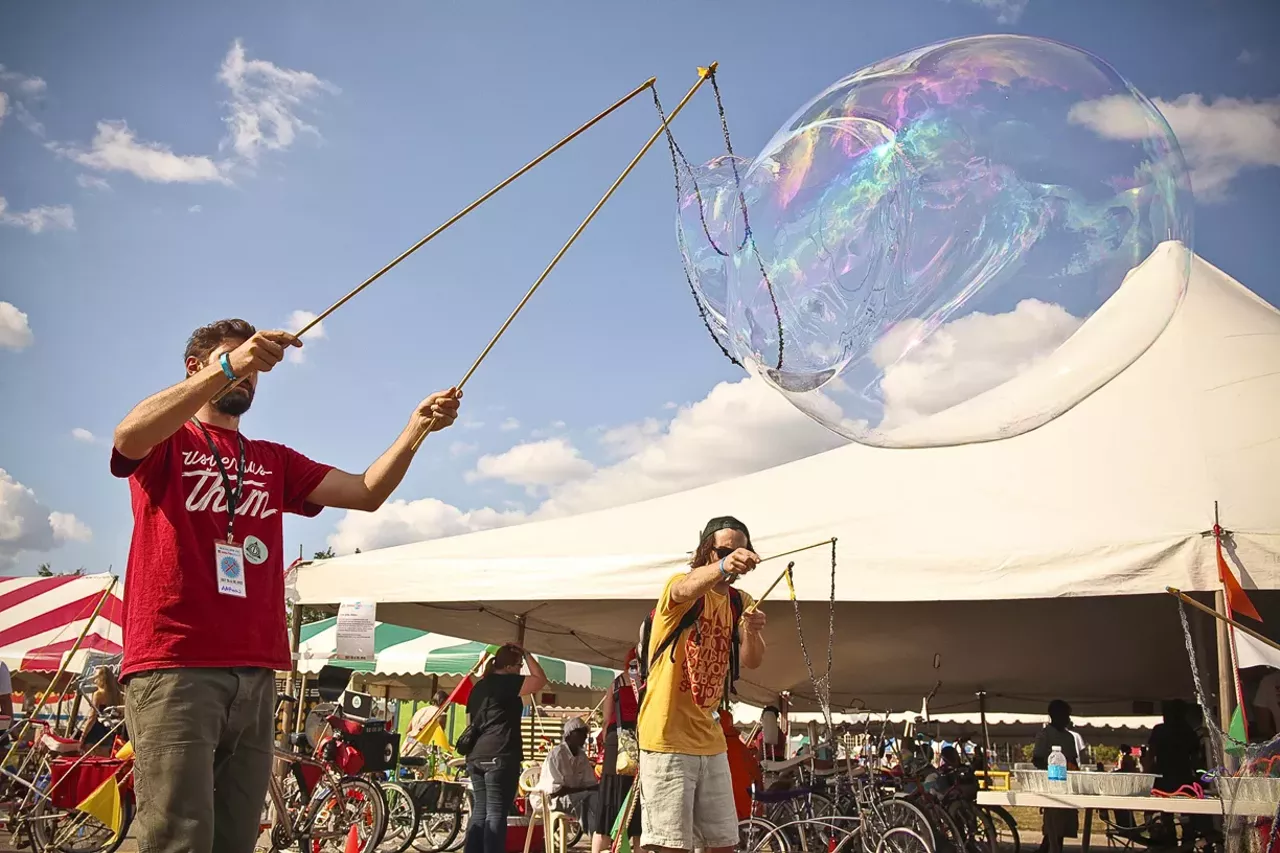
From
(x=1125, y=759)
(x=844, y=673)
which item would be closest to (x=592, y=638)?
(x=844, y=673)

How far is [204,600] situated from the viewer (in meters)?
2.35

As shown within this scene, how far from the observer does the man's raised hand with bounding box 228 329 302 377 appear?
2230 millimetres

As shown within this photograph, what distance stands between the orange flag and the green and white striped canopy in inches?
420

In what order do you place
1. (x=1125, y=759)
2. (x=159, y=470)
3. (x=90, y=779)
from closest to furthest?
1. (x=159, y=470)
2. (x=90, y=779)
3. (x=1125, y=759)

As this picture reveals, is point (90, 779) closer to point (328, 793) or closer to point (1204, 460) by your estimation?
point (328, 793)

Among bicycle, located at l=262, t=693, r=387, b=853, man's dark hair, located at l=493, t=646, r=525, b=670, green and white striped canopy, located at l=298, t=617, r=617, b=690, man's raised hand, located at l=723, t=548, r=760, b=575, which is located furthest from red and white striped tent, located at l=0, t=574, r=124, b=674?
man's raised hand, located at l=723, t=548, r=760, b=575

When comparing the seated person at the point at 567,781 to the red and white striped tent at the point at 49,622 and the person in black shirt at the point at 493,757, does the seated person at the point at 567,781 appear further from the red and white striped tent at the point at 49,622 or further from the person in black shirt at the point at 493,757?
the red and white striped tent at the point at 49,622

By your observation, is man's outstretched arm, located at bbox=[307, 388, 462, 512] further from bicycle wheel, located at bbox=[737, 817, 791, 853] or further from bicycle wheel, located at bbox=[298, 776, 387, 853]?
bicycle wheel, located at bbox=[298, 776, 387, 853]

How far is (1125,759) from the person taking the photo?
17250mm

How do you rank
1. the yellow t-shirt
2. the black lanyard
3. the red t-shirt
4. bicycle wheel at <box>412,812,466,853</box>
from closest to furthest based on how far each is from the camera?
the red t-shirt → the black lanyard → the yellow t-shirt → bicycle wheel at <box>412,812,466,853</box>

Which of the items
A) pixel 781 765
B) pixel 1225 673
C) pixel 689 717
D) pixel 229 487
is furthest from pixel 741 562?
pixel 781 765

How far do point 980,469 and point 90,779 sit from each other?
20.9 ft

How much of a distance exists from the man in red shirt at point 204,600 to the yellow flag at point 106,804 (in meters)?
5.29

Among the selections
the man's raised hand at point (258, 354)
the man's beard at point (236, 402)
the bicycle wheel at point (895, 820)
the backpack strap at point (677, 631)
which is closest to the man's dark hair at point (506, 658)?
the bicycle wheel at point (895, 820)
